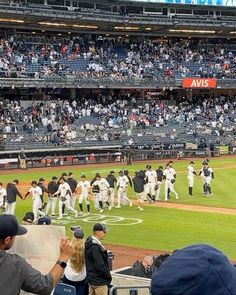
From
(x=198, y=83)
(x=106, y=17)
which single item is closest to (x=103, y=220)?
(x=106, y=17)

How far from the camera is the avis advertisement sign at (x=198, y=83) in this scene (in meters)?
59.1

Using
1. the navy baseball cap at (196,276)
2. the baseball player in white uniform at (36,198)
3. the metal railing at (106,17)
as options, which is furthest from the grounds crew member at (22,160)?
the navy baseball cap at (196,276)

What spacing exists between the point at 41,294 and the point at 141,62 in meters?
56.8

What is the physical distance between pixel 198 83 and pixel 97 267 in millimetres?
52391

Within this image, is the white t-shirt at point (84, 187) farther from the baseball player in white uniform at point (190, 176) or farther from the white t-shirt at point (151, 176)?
the baseball player in white uniform at point (190, 176)

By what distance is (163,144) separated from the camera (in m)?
50.0

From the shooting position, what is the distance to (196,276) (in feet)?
6.49

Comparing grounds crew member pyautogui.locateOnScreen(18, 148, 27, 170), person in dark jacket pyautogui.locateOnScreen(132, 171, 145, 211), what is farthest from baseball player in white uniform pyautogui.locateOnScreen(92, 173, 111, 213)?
grounds crew member pyautogui.locateOnScreen(18, 148, 27, 170)

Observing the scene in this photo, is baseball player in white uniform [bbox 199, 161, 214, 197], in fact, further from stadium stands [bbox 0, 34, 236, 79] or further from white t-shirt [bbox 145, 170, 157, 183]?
stadium stands [bbox 0, 34, 236, 79]

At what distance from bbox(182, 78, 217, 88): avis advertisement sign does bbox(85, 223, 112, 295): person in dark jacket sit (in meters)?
51.1

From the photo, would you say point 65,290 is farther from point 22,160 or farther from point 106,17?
point 106,17

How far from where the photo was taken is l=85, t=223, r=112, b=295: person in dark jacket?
8703mm

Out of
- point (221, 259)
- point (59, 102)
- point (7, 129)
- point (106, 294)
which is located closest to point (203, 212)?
point (106, 294)

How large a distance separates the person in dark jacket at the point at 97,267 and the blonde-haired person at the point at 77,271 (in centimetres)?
30
